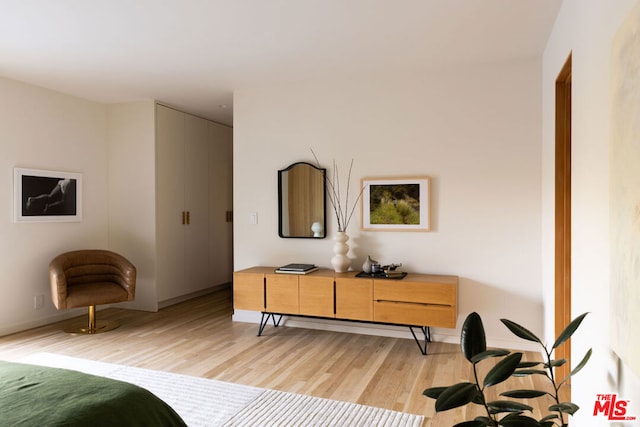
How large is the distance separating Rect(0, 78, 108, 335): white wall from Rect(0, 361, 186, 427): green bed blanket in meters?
2.99

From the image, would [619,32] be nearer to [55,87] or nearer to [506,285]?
[506,285]

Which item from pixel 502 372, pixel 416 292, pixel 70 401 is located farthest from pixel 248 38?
pixel 502 372

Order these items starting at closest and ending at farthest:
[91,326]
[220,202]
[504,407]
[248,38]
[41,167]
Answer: [504,407], [248,38], [91,326], [41,167], [220,202]

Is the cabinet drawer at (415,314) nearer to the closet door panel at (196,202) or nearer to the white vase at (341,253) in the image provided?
the white vase at (341,253)

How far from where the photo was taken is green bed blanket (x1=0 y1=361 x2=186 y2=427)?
137 centimetres

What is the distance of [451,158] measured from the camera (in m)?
3.83

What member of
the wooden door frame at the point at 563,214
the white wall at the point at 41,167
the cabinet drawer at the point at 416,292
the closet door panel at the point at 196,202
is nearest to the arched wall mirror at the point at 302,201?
the cabinet drawer at the point at 416,292

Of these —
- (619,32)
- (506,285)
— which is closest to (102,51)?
(619,32)

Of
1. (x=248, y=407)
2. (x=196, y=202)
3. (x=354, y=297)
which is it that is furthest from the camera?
(x=196, y=202)

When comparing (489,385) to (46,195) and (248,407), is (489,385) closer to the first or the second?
(248,407)

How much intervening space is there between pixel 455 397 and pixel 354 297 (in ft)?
8.45

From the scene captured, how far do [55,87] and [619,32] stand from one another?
484 cm

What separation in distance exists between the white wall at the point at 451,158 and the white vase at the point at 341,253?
0.19 meters

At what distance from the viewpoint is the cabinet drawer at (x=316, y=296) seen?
3793 millimetres
